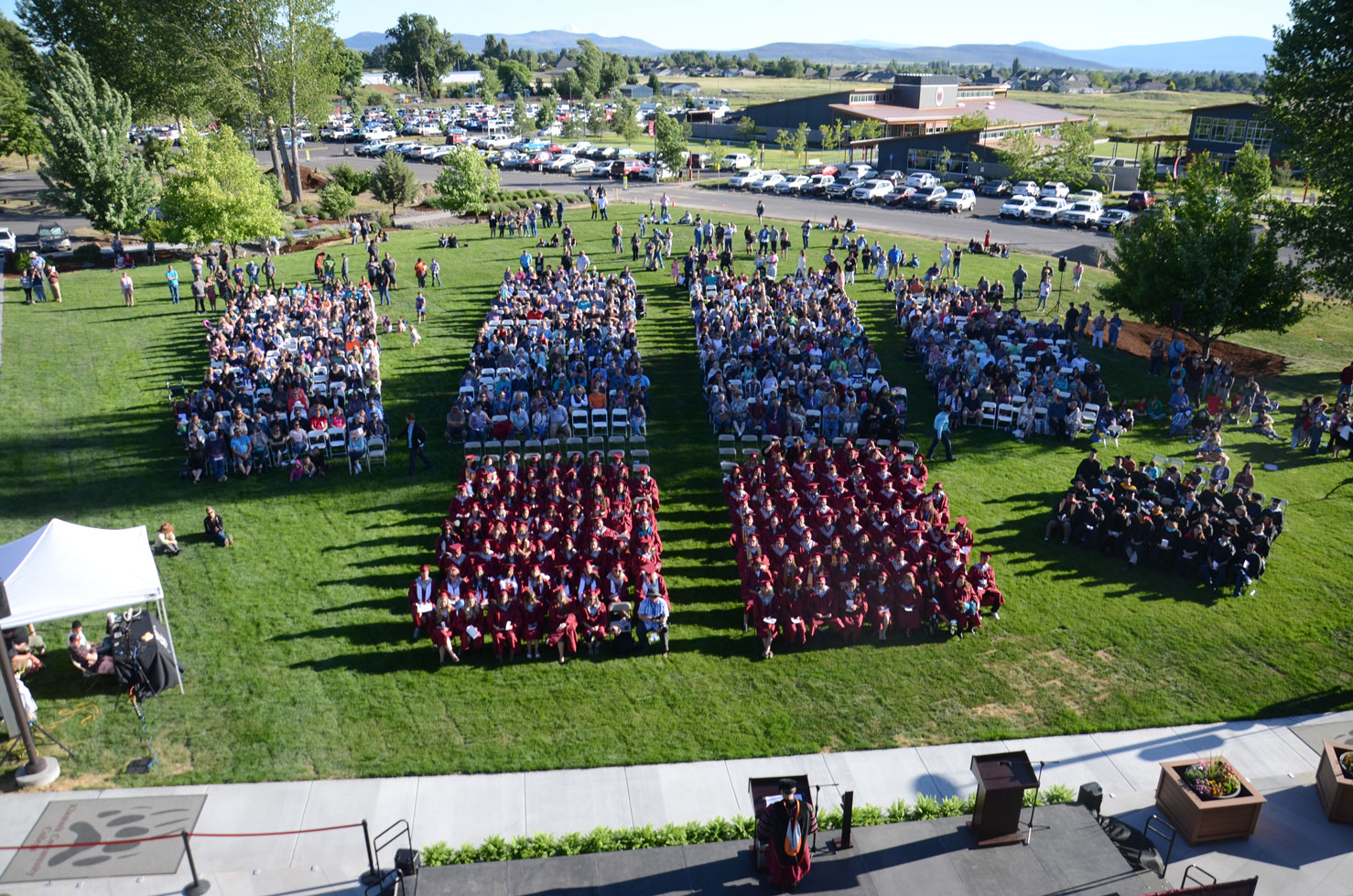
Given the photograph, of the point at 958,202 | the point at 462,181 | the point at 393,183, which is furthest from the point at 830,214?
the point at 393,183

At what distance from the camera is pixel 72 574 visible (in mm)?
12484

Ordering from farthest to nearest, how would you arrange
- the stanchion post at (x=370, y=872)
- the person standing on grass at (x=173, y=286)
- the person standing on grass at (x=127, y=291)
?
the person standing on grass at (x=173, y=286), the person standing on grass at (x=127, y=291), the stanchion post at (x=370, y=872)

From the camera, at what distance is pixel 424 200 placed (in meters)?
53.3

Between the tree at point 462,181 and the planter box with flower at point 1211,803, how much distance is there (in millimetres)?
41691

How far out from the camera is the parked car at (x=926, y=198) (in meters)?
53.9

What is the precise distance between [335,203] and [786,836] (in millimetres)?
45579

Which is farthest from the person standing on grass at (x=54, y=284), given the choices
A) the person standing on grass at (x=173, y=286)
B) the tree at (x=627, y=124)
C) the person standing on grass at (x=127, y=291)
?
the tree at (x=627, y=124)

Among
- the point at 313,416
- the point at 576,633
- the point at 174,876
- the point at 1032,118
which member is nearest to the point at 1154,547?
the point at 576,633

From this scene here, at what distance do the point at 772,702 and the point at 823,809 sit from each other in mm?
2079

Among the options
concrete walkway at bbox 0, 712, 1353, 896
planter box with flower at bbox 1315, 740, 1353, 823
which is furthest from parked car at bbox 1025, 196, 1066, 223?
planter box with flower at bbox 1315, 740, 1353, 823

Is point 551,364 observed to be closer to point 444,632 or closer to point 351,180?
point 444,632

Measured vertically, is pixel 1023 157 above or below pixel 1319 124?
below

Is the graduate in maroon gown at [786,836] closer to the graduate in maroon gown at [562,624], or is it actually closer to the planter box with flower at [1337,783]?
the graduate in maroon gown at [562,624]

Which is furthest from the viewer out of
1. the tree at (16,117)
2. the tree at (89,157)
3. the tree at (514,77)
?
the tree at (514,77)
